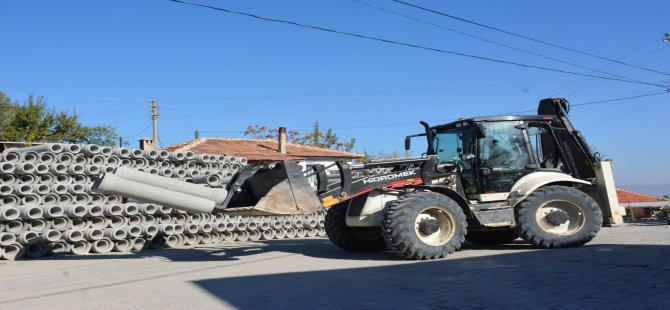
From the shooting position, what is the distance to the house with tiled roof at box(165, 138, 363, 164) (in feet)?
95.6

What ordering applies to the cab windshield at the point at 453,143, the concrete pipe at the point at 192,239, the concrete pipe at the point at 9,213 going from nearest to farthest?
the cab windshield at the point at 453,143 < the concrete pipe at the point at 9,213 < the concrete pipe at the point at 192,239

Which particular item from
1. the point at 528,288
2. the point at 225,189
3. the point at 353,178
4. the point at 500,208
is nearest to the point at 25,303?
the point at 225,189

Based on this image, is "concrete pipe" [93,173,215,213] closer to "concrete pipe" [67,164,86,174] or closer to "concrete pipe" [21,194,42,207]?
"concrete pipe" [21,194,42,207]

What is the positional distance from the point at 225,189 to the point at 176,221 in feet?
15.9

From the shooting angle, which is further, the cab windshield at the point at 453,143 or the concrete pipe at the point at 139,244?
the concrete pipe at the point at 139,244

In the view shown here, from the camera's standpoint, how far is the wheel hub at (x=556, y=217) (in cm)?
1013

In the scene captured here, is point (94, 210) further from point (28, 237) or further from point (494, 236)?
point (494, 236)

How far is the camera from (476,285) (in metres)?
6.79

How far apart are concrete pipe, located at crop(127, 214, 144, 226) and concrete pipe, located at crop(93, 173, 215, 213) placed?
4769 mm

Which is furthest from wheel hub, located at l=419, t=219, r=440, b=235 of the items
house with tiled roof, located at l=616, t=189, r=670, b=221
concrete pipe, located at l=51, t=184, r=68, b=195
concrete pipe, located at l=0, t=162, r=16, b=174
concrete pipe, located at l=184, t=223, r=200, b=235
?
house with tiled roof, located at l=616, t=189, r=670, b=221

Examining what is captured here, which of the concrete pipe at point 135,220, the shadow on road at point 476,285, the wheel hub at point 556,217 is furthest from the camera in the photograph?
the concrete pipe at point 135,220

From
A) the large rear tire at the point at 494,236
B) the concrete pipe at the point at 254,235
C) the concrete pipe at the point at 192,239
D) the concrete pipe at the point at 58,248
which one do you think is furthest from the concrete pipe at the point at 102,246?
the large rear tire at the point at 494,236

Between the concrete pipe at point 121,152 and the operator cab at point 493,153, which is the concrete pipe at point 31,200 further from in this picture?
the operator cab at point 493,153

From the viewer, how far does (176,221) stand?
13.8 metres
